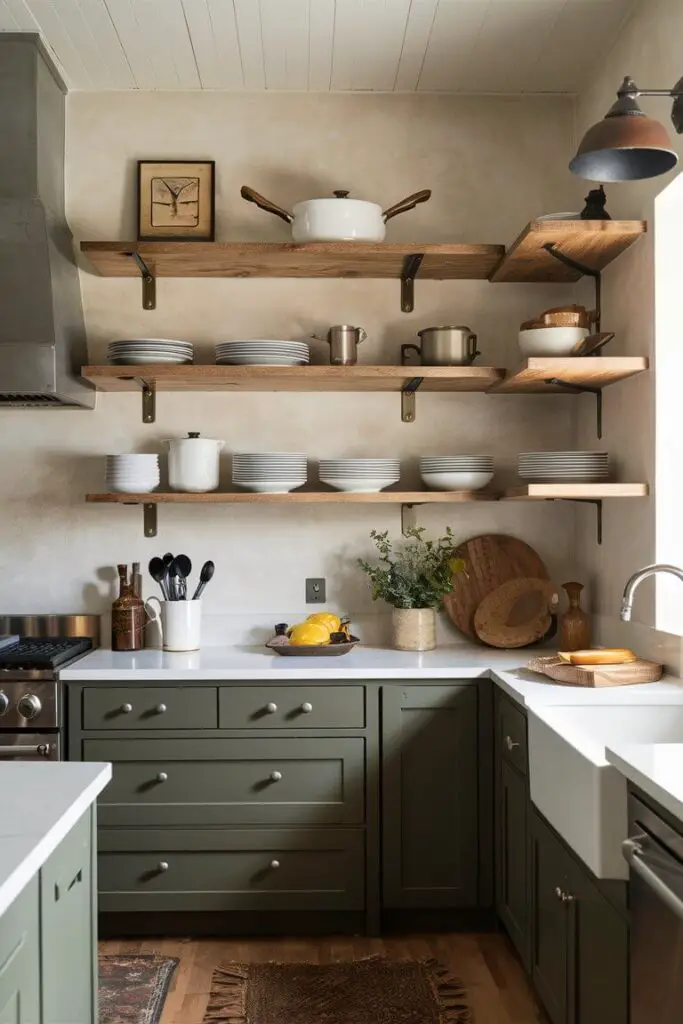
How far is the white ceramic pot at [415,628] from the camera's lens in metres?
3.36

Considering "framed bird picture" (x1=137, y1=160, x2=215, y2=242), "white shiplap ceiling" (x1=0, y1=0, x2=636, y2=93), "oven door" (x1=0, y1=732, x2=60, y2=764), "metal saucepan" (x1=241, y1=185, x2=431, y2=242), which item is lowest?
"oven door" (x1=0, y1=732, x2=60, y2=764)

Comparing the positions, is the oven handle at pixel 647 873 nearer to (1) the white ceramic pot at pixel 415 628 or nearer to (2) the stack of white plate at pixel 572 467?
(2) the stack of white plate at pixel 572 467

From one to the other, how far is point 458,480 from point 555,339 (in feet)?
1.96

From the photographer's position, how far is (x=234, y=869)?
3016 mm

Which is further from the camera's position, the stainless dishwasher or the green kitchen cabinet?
the green kitchen cabinet

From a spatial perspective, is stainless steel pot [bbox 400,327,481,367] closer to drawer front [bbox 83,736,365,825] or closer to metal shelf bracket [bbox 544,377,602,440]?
metal shelf bracket [bbox 544,377,602,440]

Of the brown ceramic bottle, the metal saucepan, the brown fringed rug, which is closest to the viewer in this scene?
the brown fringed rug

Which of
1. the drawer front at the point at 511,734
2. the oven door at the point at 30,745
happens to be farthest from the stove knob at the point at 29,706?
the drawer front at the point at 511,734

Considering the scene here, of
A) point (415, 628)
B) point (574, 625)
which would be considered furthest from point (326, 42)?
point (574, 625)

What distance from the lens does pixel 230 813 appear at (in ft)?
9.87

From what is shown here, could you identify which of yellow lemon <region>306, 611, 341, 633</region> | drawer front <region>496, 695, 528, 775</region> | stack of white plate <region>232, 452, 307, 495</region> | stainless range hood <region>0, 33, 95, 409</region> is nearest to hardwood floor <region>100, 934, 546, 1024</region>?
drawer front <region>496, 695, 528, 775</region>

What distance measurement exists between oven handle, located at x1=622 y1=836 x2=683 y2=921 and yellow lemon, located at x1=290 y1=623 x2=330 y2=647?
5.18 feet

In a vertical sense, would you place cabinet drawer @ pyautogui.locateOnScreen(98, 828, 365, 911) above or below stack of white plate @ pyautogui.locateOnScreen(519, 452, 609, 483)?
below

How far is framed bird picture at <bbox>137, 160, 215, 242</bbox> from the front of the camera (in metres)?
3.52
